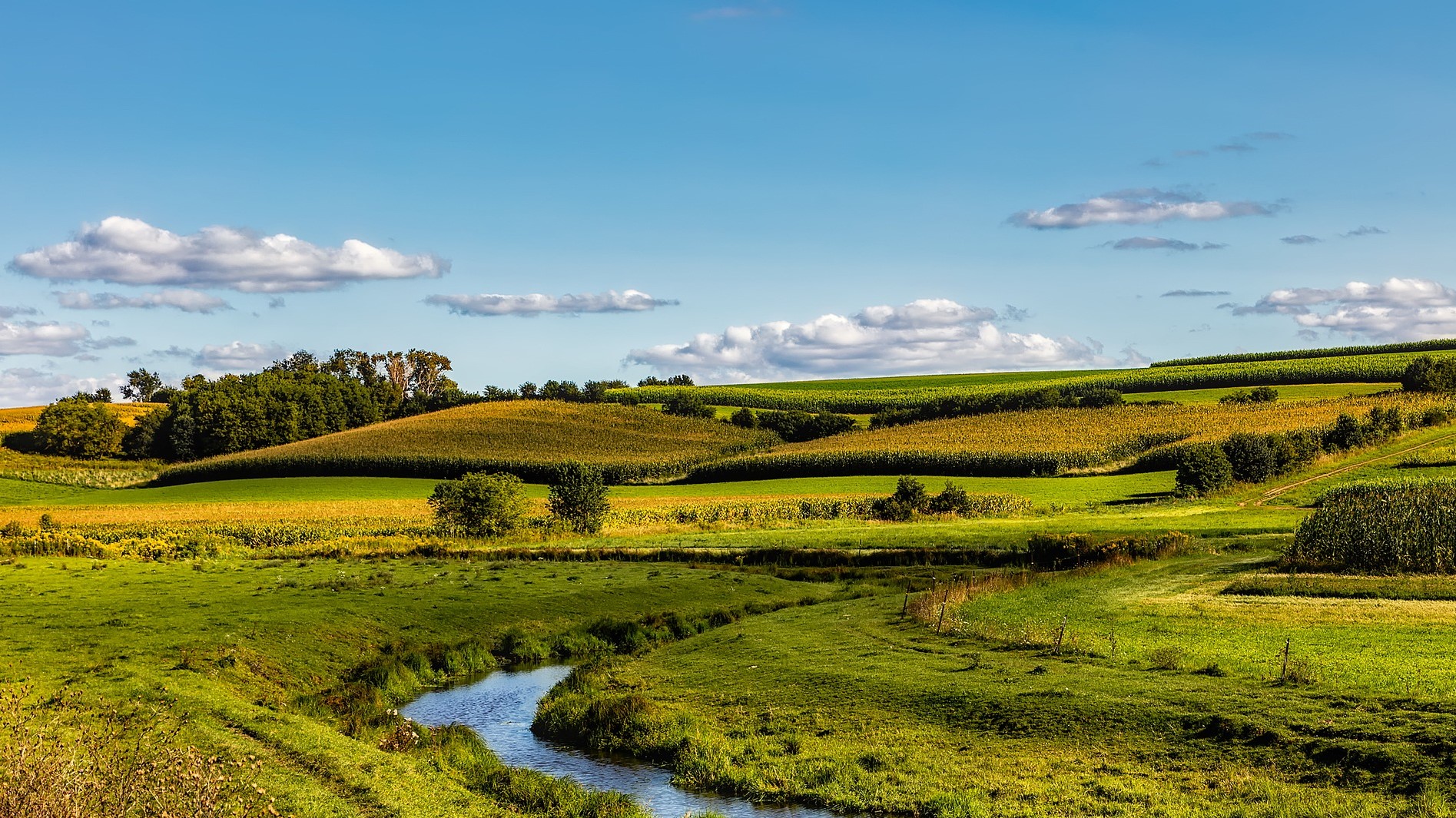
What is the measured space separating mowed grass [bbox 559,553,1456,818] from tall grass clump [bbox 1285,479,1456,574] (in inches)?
373

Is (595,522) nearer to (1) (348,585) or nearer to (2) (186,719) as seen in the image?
(1) (348,585)

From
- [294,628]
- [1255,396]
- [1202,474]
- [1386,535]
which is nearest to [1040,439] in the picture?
[1202,474]

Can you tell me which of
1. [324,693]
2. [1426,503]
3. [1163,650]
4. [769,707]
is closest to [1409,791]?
[1163,650]

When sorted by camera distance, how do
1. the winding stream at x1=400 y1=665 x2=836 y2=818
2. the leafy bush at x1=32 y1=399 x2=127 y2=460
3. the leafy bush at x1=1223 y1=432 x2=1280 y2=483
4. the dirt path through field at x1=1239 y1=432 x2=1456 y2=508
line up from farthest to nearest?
the leafy bush at x1=32 y1=399 x2=127 y2=460, the leafy bush at x1=1223 y1=432 x2=1280 y2=483, the dirt path through field at x1=1239 y1=432 x2=1456 y2=508, the winding stream at x1=400 y1=665 x2=836 y2=818

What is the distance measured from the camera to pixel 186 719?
22812mm

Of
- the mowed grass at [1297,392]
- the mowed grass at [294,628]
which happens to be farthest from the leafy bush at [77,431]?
the mowed grass at [1297,392]

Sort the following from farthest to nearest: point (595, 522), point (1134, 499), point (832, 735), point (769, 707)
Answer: point (1134, 499), point (595, 522), point (769, 707), point (832, 735)

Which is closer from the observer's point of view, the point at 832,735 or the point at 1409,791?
the point at 1409,791

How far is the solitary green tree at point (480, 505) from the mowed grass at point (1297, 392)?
4475 inches

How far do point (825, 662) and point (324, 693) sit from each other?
1330cm

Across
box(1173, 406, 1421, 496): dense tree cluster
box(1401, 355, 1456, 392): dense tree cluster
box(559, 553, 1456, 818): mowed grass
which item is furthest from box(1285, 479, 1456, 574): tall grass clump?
box(1401, 355, 1456, 392): dense tree cluster

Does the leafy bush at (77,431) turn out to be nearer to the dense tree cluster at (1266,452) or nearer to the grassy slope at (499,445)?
the grassy slope at (499,445)

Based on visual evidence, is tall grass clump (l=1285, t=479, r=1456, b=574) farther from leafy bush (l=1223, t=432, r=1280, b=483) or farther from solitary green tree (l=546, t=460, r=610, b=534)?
leafy bush (l=1223, t=432, r=1280, b=483)

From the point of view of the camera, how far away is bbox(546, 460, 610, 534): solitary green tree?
79.0 m
